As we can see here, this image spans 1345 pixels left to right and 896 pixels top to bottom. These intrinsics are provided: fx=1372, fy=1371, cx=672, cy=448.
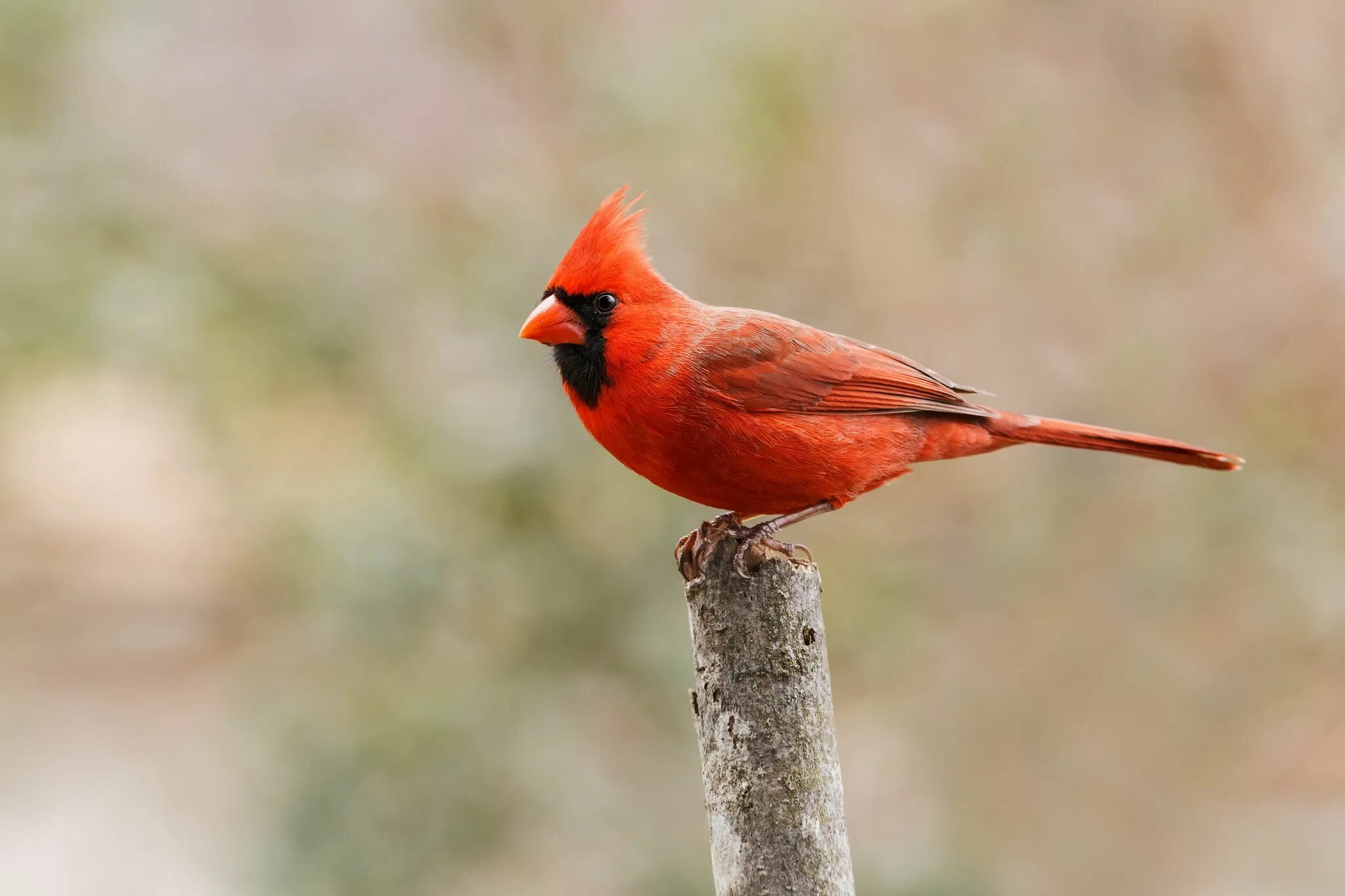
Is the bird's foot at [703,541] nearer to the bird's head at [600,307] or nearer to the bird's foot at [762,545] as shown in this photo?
the bird's foot at [762,545]

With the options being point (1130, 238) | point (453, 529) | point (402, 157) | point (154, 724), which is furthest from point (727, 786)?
point (154, 724)

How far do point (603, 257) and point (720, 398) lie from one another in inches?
17.1

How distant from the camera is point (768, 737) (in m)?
2.31

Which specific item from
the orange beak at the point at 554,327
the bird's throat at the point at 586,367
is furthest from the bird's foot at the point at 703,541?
the orange beak at the point at 554,327

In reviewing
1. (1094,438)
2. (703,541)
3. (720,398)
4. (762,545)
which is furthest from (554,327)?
(1094,438)

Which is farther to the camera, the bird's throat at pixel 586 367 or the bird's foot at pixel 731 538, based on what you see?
the bird's throat at pixel 586 367

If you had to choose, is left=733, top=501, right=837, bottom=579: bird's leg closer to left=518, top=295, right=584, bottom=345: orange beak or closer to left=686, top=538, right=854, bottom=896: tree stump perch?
left=686, top=538, right=854, bottom=896: tree stump perch

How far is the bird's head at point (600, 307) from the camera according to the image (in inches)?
125

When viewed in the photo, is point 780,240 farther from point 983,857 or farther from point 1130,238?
point 983,857

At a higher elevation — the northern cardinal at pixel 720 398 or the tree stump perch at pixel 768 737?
the northern cardinal at pixel 720 398

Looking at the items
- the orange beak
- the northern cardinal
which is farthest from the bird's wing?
the orange beak

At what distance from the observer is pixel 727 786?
7.61ft

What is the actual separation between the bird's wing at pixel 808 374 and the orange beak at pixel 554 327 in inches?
12.3

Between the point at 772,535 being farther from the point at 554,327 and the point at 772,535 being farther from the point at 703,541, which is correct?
the point at 554,327
